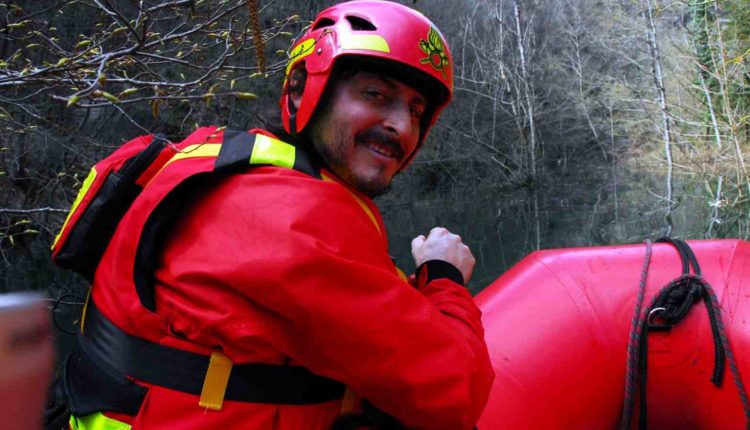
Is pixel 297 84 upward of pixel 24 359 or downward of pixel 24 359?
Answer: upward

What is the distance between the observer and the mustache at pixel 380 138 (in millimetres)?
1545

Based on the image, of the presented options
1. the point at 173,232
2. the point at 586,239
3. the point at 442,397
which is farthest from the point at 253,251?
the point at 586,239

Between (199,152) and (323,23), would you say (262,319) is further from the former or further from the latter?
(323,23)

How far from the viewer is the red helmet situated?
1583 mm

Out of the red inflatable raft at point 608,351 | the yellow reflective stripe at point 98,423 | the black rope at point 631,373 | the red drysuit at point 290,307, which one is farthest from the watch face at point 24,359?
the black rope at point 631,373

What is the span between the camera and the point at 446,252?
5.05 ft

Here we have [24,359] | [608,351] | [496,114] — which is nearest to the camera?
[24,359]

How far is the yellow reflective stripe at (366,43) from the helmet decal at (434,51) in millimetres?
116

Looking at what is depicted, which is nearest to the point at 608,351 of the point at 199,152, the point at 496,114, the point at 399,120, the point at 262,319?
the point at 399,120

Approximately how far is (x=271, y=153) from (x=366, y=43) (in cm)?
48

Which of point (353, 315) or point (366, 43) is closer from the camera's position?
point (353, 315)

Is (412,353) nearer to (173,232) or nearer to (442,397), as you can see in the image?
(442,397)

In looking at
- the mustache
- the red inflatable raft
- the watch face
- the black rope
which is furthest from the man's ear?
Answer: the black rope

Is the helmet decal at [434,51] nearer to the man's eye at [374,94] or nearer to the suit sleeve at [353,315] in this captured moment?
the man's eye at [374,94]
